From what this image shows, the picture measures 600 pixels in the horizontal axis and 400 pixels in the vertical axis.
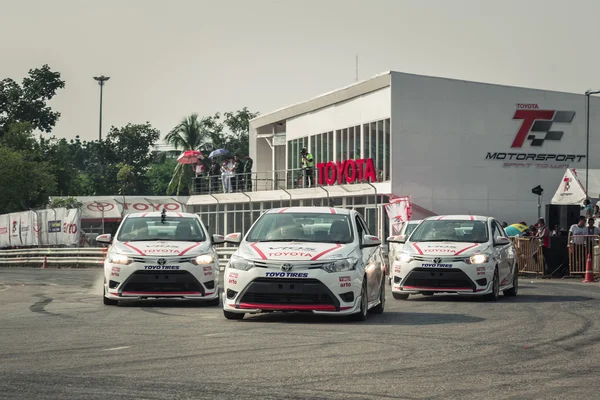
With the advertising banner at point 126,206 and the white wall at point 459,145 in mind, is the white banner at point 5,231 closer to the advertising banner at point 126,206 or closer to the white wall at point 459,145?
the advertising banner at point 126,206

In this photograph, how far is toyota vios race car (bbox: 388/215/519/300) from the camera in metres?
20.0

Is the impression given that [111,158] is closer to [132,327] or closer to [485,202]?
[485,202]

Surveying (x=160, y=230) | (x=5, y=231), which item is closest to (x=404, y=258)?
(x=160, y=230)

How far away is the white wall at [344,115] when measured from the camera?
50875 mm

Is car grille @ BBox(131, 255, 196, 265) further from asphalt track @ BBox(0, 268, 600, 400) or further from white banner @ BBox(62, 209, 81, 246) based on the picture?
white banner @ BBox(62, 209, 81, 246)

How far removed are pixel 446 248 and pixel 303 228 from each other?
4853 mm

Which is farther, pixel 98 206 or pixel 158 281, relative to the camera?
pixel 98 206

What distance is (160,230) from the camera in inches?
783

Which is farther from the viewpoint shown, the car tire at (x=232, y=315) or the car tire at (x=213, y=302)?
the car tire at (x=213, y=302)

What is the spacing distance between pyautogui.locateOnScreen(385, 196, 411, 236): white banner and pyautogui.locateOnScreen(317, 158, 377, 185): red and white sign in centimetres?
1015

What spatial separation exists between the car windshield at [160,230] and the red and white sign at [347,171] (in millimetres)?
31202

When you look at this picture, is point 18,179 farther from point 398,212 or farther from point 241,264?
point 241,264

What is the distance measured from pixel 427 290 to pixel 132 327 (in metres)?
7.16

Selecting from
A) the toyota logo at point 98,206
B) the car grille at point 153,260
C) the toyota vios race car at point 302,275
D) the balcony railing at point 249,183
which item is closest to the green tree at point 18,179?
the toyota logo at point 98,206
